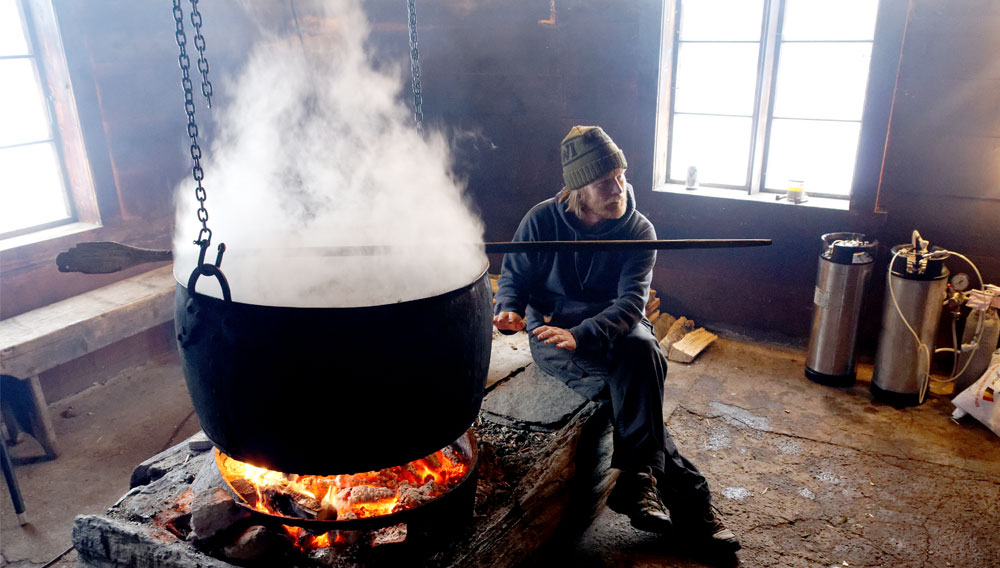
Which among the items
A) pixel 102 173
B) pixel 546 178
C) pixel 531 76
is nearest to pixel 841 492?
pixel 546 178

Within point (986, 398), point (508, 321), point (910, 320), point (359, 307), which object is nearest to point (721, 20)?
point (910, 320)

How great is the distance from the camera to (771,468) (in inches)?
141

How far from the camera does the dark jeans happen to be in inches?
116

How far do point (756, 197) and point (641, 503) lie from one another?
2.74 meters

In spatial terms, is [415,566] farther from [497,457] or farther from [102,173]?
[102,173]

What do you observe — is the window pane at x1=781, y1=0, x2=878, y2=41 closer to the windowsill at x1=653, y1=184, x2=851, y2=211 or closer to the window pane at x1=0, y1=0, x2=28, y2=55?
the windowsill at x1=653, y1=184, x2=851, y2=211

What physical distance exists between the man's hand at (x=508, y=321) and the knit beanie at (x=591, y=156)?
2.29ft

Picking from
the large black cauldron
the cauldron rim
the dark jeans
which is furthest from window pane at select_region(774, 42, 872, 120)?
the large black cauldron

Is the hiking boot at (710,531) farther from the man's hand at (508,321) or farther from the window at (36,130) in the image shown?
the window at (36,130)

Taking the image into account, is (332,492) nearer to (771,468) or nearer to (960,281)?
(771,468)

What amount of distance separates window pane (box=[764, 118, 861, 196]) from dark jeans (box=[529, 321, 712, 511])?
7.77 ft

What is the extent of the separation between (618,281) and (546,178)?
233 centimetres

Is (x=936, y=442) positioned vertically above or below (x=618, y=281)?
below

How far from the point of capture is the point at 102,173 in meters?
4.79
